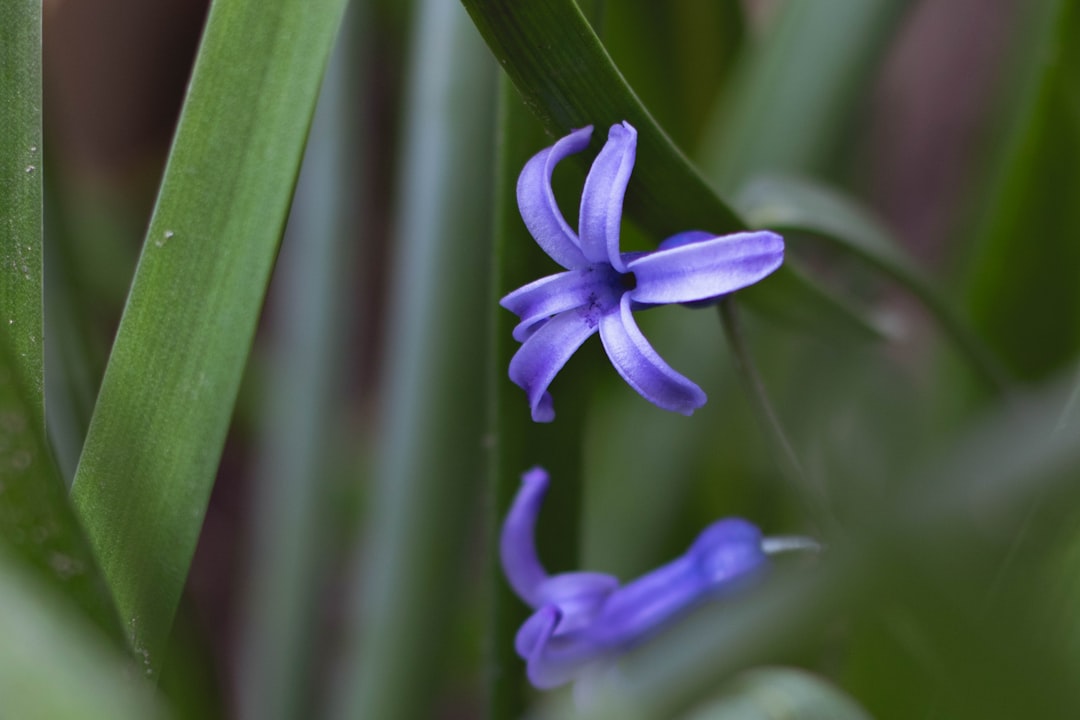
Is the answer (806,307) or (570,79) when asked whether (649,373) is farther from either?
(806,307)

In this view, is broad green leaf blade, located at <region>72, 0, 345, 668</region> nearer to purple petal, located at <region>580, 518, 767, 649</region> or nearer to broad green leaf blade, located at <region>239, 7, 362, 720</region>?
purple petal, located at <region>580, 518, 767, 649</region>

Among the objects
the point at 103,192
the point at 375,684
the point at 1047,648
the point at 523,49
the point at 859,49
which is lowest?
the point at 375,684

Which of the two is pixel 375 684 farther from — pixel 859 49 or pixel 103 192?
pixel 103 192

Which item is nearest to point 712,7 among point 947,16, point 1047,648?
point 1047,648

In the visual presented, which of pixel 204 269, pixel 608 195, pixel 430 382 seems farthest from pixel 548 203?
pixel 430 382

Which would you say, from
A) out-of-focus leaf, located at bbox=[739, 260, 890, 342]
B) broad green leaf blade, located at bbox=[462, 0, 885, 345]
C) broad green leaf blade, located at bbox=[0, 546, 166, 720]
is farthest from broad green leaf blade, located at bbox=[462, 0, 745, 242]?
broad green leaf blade, located at bbox=[0, 546, 166, 720]

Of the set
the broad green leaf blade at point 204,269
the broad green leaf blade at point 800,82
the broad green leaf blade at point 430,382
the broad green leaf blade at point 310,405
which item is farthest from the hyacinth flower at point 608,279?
the broad green leaf blade at point 310,405
